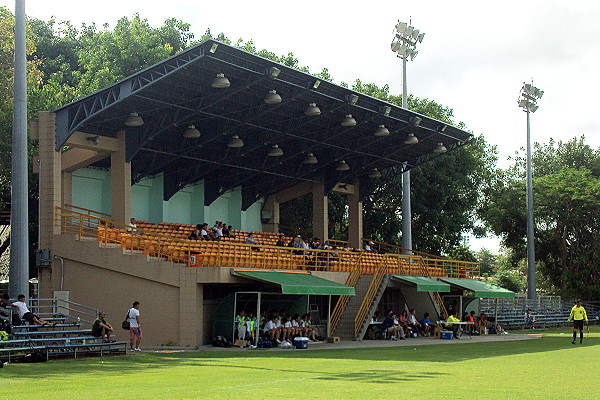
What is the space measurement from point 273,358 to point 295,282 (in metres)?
6.84

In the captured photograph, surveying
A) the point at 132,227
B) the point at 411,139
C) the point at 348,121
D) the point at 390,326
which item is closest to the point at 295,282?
the point at 390,326

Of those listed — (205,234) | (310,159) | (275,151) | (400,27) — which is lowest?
(205,234)

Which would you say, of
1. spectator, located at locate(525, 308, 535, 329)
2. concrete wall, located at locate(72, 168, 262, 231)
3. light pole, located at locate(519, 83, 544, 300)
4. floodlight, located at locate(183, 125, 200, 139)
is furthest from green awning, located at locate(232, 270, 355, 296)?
light pole, located at locate(519, 83, 544, 300)

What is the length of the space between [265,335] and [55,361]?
9.23m

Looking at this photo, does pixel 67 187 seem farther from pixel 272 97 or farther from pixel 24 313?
pixel 24 313

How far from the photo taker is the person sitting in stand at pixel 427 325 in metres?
36.4

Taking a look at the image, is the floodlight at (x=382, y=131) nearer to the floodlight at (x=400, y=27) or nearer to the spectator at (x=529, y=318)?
the floodlight at (x=400, y=27)

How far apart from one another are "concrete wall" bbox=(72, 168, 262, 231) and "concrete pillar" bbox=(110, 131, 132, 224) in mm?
2971

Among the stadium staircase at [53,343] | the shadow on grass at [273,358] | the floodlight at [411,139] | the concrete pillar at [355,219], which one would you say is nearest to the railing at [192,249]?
the shadow on grass at [273,358]

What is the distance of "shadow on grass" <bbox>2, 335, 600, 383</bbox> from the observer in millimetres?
16656

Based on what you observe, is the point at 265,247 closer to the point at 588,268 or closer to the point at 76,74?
the point at 76,74

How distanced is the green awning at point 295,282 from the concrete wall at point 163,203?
11025mm

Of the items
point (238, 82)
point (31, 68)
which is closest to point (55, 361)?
point (238, 82)

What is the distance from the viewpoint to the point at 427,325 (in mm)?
36375
